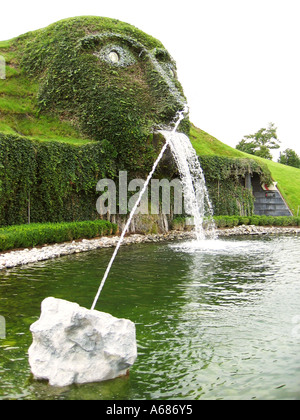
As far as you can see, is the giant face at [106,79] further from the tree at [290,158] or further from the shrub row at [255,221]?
the tree at [290,158]

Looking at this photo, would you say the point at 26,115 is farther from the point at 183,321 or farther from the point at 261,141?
the point at 261,141

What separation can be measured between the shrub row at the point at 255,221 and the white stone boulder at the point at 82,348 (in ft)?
74.1

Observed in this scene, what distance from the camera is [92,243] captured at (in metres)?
17.3

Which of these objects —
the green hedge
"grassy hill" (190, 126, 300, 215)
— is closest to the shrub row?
"grassy hill" (190, 126, 300, 215)

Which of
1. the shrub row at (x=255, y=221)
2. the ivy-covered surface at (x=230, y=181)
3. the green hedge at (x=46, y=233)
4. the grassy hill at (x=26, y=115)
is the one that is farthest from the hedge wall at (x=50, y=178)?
the ivy-covered surface at (x=230, y=181)

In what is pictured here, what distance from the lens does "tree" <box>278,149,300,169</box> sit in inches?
2736

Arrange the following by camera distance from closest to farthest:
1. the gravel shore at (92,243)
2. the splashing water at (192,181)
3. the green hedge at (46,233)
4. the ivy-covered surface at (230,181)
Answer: the gravel shore at (92,243)
the green hedge at (46,233)
the splashing water at (192,181)
the ivy-covered surface at (230,181)

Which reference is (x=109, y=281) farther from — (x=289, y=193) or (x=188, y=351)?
(x=289, y=193)

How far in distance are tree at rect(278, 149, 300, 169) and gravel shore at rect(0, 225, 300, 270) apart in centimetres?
4324

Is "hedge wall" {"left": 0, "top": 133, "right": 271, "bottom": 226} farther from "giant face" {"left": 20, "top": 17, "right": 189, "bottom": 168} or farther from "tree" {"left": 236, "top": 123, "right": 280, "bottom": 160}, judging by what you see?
"tree" {"left": 236, "top": 123, "right": 280, "bottom": 160}

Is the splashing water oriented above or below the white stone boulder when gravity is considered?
above

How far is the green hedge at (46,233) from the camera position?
1415 centimetres

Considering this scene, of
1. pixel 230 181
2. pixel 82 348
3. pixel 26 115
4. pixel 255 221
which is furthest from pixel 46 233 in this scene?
pixel 230 181

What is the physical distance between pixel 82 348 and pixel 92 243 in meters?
12.8
